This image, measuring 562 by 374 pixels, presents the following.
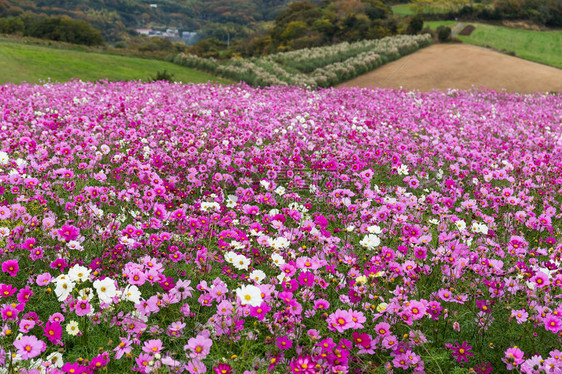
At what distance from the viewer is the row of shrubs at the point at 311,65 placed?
2073cm

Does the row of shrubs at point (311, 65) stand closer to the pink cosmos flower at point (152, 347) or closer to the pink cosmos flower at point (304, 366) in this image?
the pink cosmos flower at point (152, 347)

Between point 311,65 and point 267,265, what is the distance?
22805 mm

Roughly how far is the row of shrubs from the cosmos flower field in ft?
44.9

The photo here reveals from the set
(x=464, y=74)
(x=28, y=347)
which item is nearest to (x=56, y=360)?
(x=28, y=347)

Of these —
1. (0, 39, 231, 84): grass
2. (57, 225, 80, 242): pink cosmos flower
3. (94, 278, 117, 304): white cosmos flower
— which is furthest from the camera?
(0, 39, 231, 84): grass

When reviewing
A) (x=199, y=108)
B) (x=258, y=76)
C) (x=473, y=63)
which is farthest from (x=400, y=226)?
(x=473, y=63)

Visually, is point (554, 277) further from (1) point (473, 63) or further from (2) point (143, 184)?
(1) point (473, 63)

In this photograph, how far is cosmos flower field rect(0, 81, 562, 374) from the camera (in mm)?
2318

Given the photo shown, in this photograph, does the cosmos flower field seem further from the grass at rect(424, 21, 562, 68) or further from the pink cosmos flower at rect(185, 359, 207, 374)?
the grass at rect(424, 21, 562, 68)

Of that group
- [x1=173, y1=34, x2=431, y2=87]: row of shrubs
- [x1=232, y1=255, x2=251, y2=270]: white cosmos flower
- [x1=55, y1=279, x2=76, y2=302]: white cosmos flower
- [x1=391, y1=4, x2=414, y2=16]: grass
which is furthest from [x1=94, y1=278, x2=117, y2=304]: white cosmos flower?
[x1=391, y1=4, x2=414, y2=16]: grass

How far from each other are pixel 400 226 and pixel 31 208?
3.39 meters

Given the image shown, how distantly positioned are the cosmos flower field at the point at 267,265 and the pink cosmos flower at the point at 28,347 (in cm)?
1

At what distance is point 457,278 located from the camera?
9.88ft

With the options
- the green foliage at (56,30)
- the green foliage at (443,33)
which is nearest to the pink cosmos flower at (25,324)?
the green foliage at (443,33)
